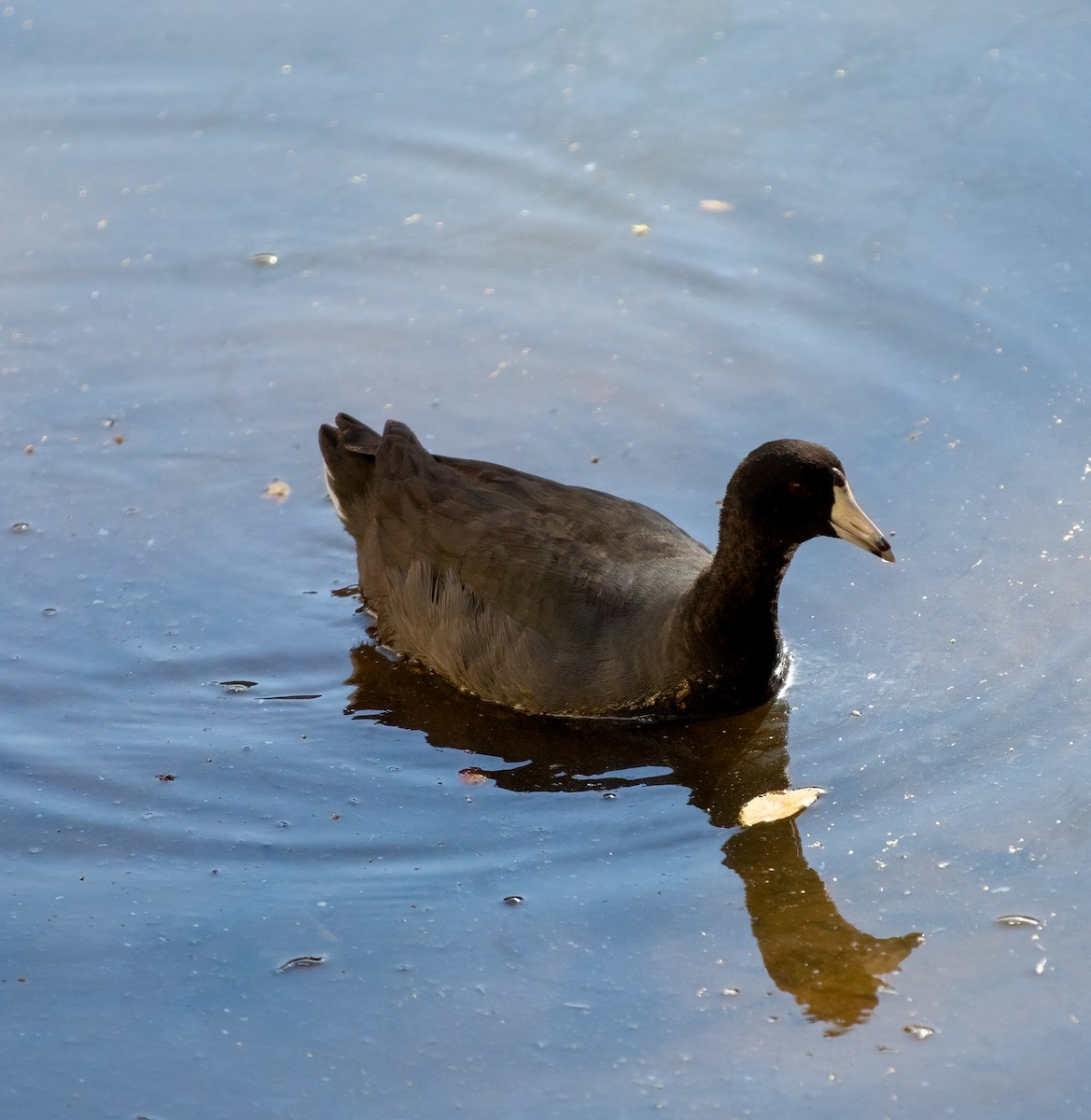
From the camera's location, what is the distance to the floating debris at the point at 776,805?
214 inches

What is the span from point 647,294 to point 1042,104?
250 centimetres

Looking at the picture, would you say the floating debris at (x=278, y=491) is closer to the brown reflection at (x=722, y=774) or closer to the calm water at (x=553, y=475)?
the calm water at (x=553, y=475)

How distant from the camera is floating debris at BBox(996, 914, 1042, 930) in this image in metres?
4.83

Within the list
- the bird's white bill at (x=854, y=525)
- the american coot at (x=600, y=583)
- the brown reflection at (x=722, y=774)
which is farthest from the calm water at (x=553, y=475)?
the bird's white bill at (x=854, y=525)

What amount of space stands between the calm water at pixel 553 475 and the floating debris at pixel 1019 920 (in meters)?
0.05

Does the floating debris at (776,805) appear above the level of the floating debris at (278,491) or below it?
below

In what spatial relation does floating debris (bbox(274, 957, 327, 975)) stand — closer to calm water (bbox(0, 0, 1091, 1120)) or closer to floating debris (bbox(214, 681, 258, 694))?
calm water (bbox(0, 0, 1091, 1120))

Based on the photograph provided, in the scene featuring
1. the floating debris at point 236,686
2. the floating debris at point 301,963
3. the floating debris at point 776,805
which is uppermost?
the floating debris at point 236,686

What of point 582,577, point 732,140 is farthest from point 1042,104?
point 582,577

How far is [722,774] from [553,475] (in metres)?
1.86

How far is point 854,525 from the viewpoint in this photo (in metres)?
5.54

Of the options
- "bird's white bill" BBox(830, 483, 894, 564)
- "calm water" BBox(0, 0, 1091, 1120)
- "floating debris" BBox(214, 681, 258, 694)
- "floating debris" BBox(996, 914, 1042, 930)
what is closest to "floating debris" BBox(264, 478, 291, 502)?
"calm water" BBox(0, 0, 1091, 1120)

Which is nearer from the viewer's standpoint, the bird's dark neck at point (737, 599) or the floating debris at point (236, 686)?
the bird's dark neck at point (737, 599)

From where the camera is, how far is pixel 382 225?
8.83 meters
